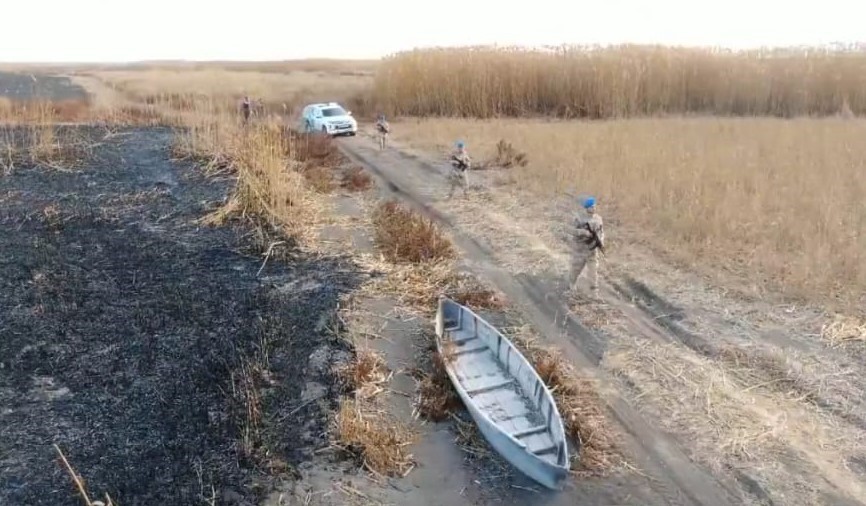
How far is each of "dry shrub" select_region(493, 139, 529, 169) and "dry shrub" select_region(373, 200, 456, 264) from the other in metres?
4.54

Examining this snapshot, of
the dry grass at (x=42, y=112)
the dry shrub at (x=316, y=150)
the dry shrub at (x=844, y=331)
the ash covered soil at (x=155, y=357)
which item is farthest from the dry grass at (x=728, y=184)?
the dry grass at (x=42, y=112)

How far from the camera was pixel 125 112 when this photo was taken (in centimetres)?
2736

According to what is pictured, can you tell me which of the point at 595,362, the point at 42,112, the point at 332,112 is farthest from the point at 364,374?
the point at 42,112

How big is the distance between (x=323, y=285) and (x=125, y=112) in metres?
21.3

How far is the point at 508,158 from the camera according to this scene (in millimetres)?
16516

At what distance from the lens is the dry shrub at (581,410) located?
5672mm

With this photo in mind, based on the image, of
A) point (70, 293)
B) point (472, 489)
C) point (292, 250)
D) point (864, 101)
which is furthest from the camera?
point (864, 101)

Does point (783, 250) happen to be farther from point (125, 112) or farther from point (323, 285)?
point (125, 112)

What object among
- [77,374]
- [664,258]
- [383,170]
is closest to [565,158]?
[383,170]

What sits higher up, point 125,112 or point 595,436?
point 125,112

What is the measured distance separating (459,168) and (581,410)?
7775 millimetres

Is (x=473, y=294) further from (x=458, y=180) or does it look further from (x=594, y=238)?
(x=458, y=180)

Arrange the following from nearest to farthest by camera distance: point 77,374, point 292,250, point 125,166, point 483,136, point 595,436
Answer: point 595,436 < point 77,374 < point 292,250 < point 125,166 < point 483,136

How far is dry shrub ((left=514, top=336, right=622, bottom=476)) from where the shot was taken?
567 centimetres
